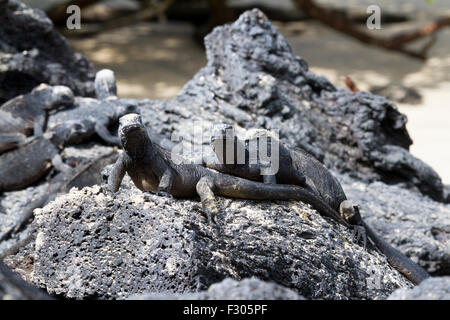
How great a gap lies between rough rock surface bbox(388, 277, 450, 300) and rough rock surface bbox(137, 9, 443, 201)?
2245 millimetres

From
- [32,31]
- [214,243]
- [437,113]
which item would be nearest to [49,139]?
[32,31]

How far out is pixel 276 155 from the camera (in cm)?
286

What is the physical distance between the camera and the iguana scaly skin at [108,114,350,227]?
101 inches

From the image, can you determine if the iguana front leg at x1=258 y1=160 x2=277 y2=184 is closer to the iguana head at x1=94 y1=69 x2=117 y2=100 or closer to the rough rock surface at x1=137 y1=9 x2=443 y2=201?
the rough rock surface at x1=137 y1=9 x2=443 y2=201

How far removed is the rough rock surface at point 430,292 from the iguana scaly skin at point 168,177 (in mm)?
817

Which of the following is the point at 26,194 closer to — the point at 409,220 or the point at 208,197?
the point at 208,197

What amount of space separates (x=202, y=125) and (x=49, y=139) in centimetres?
131

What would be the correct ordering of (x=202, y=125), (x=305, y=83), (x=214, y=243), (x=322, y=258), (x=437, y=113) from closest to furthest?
1. (x=214, y=243)
2. (x=322, y=258)
3. (x=202, y=125)
4. (x=305, y=83)
5. (x=437, y=113)

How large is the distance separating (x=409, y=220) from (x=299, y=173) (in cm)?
128

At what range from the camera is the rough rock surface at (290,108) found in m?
4.25

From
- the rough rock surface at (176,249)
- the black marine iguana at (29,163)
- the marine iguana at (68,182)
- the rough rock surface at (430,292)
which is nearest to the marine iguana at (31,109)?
the black marine iguana at (29,163)

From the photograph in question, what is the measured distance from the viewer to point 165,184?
8.48ft

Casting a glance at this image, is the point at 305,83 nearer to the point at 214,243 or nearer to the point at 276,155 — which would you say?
the point at 276,155

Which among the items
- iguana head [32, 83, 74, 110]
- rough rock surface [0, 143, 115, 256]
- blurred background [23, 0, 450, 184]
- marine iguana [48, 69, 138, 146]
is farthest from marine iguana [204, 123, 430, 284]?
blurred background [23, 0, 450, 184]
